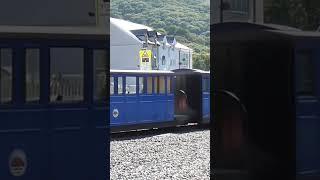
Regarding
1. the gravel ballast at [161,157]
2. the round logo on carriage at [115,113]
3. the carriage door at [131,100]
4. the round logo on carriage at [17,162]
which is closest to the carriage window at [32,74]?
the round logo on carriage at [17,162]

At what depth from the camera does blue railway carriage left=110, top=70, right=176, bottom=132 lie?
1409 cm

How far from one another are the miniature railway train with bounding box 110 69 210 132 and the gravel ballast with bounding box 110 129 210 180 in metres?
0.58

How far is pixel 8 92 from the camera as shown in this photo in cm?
243

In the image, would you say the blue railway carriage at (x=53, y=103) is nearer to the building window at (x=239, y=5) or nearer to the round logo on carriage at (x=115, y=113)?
the building window at (x=239, y=5)

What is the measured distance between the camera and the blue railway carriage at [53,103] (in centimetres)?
244

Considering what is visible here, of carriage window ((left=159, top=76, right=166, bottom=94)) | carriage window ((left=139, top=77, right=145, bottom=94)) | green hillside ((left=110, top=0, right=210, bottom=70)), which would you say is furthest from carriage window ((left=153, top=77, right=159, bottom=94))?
green hillside ((left=110, top=0, right=210, bottom=70))

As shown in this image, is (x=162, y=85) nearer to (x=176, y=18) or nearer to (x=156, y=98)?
(x=156, y=98)

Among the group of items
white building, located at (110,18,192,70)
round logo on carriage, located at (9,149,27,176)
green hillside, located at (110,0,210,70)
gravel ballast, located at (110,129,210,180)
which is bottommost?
gravel ballast, located at (110,129,210,180)

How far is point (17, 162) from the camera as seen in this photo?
8.13ft

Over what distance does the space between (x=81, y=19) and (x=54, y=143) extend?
632 millimetres

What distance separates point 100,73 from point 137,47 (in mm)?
32659

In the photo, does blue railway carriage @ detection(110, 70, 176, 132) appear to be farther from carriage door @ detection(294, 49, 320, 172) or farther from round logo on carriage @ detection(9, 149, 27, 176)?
round logo on carriage @ detection(9, 149, 27, 176)

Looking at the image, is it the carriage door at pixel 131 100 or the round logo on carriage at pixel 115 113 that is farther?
the carriage door at pixel 131 100

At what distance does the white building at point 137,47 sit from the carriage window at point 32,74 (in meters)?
28.8
